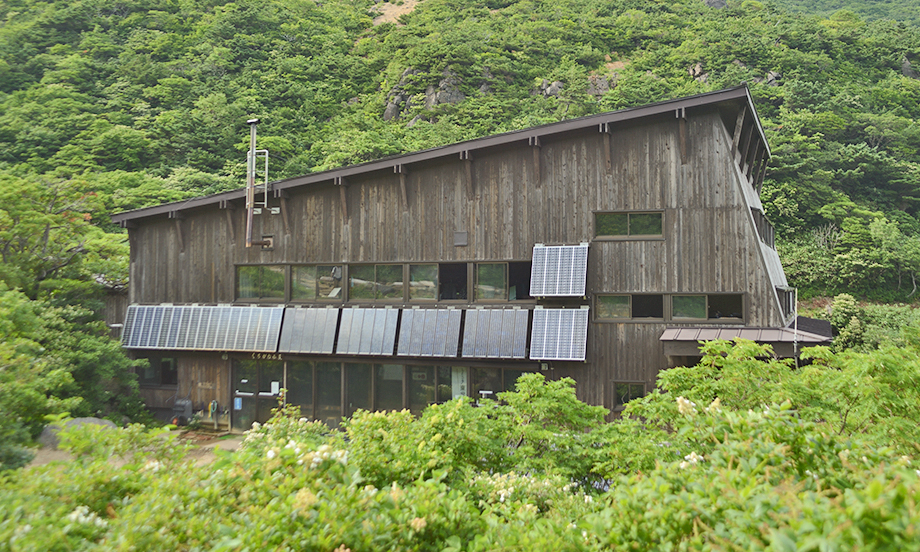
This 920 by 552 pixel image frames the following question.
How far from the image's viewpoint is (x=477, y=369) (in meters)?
14.9

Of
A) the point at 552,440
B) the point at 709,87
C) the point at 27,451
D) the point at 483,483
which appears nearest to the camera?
the point at 483,483

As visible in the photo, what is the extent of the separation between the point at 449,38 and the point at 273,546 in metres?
56.1

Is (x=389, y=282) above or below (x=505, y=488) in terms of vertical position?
above

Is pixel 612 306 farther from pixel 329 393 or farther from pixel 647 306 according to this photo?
pixel 329 393

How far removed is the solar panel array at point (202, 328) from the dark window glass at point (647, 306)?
1082cm

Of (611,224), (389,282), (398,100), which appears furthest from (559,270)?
(398,100)

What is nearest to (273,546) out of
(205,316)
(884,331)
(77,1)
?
(205,316)

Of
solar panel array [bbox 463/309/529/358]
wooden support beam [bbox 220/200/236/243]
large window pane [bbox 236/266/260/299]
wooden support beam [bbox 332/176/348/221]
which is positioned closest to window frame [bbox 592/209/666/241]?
solar panel array [bbox 463/309/529/358]

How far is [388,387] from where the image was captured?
15953mm

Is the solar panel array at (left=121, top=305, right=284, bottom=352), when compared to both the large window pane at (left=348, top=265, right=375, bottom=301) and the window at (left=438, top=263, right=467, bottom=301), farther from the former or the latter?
the window at (left=438, top=263, right=467, bottom=301)

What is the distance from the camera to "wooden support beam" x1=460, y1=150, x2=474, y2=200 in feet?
49.1

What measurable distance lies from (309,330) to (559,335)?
25.6 feet

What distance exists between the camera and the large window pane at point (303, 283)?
55.8 ft

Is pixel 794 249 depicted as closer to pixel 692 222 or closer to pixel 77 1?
pixel 692 222
